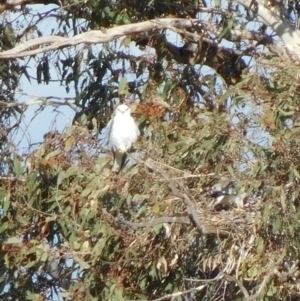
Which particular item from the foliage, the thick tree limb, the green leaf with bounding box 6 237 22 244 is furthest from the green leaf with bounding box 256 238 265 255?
the thick tree limb

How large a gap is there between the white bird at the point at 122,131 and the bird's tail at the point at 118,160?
0.08 m

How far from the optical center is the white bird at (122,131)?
6.59 m

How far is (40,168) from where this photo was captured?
6.46 metres

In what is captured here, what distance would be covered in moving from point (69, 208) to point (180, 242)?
2.20ft

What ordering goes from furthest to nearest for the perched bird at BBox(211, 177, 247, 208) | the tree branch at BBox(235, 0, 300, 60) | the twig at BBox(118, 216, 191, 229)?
the tree branch at BBox(235, 0, 300, 60) < the perched bird at BBox(211, 177, 247, 208) < the twig at BBox(118, 216, 191, 229)

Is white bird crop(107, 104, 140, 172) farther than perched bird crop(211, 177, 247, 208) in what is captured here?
Yes

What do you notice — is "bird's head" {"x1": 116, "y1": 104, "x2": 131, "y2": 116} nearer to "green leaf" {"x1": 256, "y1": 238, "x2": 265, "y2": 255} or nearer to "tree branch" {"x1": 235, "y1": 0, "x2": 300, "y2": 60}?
"tree branch" {"x1": 235, "y1": 0, "x2": 300, "y2": 60}

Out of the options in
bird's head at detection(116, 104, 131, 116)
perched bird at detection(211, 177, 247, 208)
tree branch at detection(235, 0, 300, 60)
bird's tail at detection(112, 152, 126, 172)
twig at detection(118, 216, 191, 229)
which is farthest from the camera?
tree branch at detection(235, 0, 300, 60)

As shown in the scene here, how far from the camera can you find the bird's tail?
248 inches

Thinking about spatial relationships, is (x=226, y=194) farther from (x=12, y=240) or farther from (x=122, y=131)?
(x=12, y=240)

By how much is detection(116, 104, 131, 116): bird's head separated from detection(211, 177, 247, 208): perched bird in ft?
2.36

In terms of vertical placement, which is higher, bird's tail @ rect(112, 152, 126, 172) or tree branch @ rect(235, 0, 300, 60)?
tree branch @ rect(235, 0, 300, 60)

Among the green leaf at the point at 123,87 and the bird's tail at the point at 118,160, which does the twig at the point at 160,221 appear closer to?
the bird's tail at the point at 118,160

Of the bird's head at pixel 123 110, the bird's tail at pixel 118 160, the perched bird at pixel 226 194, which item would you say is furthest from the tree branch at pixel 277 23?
the bird's tail at pixel 118 160
